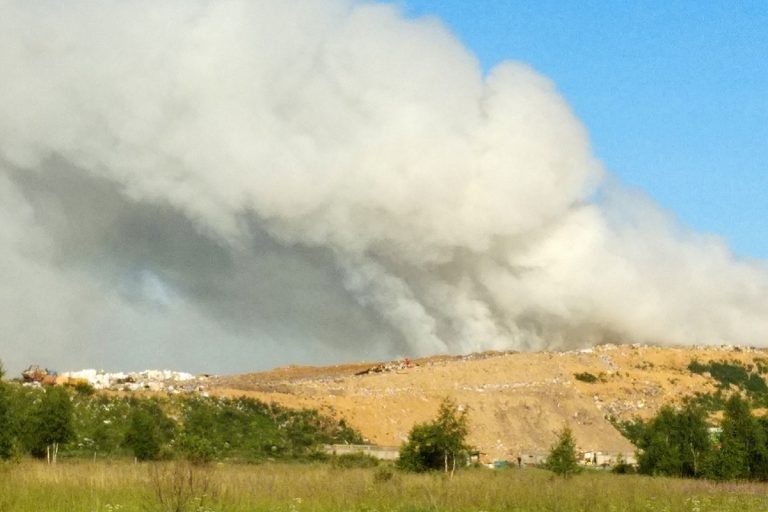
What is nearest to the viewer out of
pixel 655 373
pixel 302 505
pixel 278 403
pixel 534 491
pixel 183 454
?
pixel 302 505

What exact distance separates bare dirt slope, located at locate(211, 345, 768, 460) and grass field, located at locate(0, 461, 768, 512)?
41.1m

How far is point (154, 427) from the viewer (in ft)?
149

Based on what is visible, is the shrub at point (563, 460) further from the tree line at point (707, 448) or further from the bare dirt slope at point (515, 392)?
the bare dirt slope at point (515, 392)

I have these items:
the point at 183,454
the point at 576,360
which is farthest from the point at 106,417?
the point at 576,360

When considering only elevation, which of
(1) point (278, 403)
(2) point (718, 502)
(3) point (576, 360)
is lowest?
(2) point (718, 502)

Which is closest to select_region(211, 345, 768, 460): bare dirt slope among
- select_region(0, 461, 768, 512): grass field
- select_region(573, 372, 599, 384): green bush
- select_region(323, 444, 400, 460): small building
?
select_region(573, 372, 599, 384): green bush

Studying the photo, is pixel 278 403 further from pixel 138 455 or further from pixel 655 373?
pixel 655 373

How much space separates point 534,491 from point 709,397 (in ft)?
242

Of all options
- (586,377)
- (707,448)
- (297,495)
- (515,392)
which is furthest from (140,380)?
(297,495)

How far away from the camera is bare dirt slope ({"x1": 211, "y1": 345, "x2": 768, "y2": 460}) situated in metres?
71.2

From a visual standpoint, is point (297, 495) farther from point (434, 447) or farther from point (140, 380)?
point (140, 380)

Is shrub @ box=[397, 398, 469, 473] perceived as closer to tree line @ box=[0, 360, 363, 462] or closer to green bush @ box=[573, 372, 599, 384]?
tree line @ box=[0, 360, 363, 462]

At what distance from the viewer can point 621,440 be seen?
254 ft

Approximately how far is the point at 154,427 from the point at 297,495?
25.2 metres
